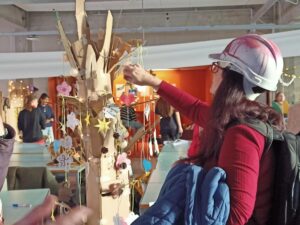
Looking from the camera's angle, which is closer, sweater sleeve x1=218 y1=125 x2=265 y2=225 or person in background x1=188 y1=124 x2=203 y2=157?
sweater sleeve x1=218 y1=125 x2=265 y2=225

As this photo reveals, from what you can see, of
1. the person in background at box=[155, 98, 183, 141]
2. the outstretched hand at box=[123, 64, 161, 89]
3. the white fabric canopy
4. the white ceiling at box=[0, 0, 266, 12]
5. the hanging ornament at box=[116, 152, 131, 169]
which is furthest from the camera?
the white ceiling at box=[0, 0, 266, 12]

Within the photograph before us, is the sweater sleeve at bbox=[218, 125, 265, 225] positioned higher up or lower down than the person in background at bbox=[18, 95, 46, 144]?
higher up

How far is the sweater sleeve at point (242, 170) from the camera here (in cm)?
114

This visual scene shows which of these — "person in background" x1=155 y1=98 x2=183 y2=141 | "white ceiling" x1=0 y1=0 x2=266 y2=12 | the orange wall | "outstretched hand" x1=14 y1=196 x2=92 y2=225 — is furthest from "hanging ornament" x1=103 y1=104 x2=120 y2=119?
the orange wall

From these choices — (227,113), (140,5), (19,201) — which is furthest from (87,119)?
(140,5)

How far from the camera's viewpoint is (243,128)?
1174 millimetres

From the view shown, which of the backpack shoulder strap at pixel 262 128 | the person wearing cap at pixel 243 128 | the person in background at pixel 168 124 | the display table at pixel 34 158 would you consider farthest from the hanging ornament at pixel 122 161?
the person in background at pixel 168 124

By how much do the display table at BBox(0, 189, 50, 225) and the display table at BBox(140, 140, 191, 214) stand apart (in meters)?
0.67

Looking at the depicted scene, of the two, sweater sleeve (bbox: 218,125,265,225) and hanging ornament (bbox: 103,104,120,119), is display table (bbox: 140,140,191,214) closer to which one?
hanging ornament (bbox: 103,104,120,119)

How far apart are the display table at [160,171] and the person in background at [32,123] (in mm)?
3195

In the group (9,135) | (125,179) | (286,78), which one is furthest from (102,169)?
(286,78)

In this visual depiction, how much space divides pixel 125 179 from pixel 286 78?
8609mm

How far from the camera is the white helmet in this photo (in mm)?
1261

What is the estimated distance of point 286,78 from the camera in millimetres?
10180
